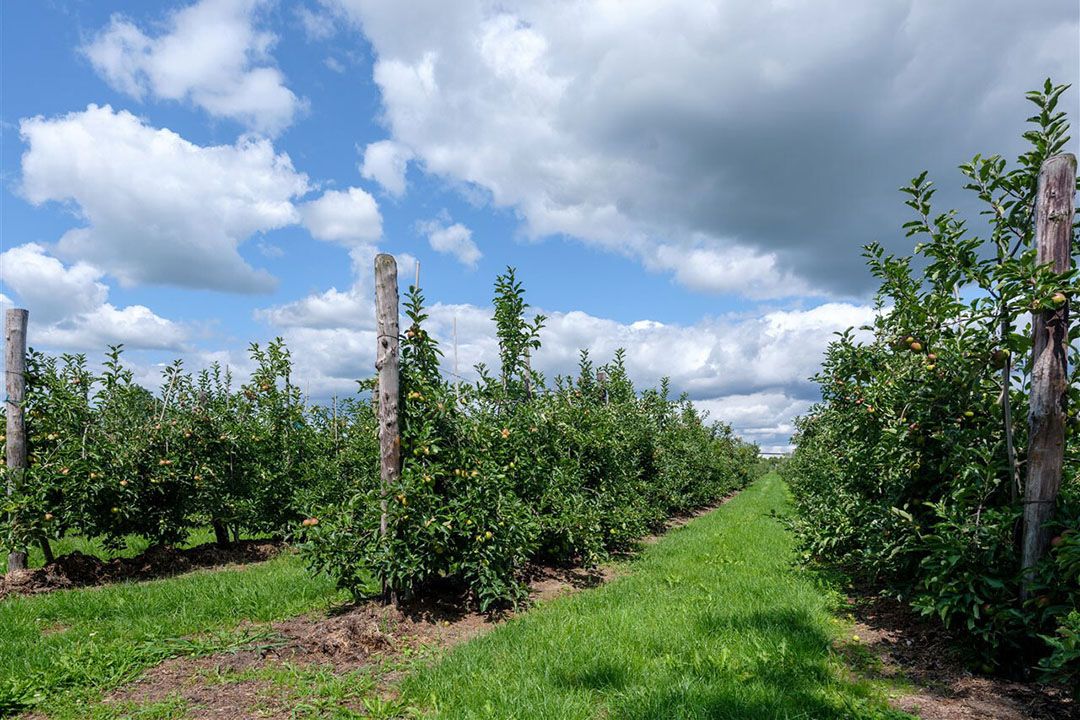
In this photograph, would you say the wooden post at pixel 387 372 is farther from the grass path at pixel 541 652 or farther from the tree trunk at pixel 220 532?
the tree trunk at pixel 220 532

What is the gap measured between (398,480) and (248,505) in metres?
6.47

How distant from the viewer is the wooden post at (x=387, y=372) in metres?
5.86

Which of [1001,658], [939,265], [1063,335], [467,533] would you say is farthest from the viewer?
[467,533]

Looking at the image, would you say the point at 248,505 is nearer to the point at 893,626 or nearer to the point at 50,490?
the point at 50,490

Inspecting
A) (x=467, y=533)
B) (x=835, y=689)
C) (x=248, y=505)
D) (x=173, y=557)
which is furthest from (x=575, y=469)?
(x=173, y=557)

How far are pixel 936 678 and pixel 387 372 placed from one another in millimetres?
5309

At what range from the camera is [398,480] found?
5754 millimetres

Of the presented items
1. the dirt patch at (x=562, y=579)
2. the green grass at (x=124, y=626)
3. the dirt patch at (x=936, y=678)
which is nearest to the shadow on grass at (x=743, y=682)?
the dirt patch at (x=936, y=678)

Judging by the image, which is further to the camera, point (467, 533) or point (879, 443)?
point (467, 533)

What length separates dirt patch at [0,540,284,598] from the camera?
25.9 ft

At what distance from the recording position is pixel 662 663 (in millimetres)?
4348

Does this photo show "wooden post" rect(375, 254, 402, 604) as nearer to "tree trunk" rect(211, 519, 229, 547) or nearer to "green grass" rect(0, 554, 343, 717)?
"green grass" rect(0, 554, 343, 717)

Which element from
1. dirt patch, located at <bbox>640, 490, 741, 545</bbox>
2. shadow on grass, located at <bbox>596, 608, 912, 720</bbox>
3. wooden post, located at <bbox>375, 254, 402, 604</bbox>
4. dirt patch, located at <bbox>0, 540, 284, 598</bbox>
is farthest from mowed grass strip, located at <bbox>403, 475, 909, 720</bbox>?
dirt patch, located at <bbox>0, 540, 284, 598</bbox>

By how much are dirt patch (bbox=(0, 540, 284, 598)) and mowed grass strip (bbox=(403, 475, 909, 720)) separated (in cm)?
669
